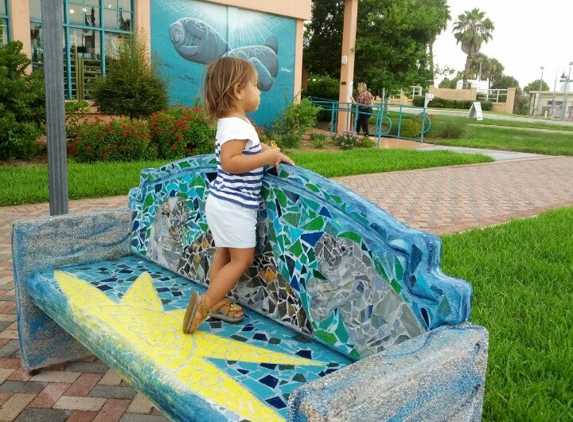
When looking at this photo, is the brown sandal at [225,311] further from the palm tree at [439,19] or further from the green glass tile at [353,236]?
the palm tree at [439,19]

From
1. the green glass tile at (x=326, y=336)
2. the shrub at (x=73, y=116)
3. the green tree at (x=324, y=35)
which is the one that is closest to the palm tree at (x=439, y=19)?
the green tree at (x=324, y=35)

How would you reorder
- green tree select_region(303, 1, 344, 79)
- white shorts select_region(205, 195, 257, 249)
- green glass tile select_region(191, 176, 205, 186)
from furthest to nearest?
green tree select_region(303, 1, 344, 79)
green glass tile select_region(191, 176, 205, 186)
white shorts select_region(205, 195, 257, 249)

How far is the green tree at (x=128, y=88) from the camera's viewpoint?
11.0 metres

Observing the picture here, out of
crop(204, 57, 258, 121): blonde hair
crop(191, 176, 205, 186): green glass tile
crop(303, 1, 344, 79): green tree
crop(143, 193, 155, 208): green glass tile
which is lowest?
crop(143, 193, 155, 208): green glass tile

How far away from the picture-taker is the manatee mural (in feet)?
44.2

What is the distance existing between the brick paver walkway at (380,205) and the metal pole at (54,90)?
0.95 m

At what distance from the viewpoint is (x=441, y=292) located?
5.46 feet

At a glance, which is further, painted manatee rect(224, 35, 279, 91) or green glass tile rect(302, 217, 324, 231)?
painted manatee rect(224, 35, 279, 91)

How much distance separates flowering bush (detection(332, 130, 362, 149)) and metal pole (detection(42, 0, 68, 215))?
1148 cm

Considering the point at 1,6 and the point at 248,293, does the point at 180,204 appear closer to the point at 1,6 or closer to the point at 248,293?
the point at 248,293

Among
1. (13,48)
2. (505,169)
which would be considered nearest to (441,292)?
(13,48)

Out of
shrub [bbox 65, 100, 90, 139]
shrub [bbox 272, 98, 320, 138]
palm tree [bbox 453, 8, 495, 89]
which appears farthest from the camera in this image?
palm tree [bbox 453, 8, 495, 89]

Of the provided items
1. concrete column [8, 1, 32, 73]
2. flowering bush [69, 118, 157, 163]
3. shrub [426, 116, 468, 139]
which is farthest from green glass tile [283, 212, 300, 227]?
shrub [426, 116, 468, 139]

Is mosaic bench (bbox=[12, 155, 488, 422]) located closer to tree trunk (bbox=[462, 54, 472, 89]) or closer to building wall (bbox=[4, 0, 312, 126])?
building wall (bbox=[4, 0, 312, 126])
